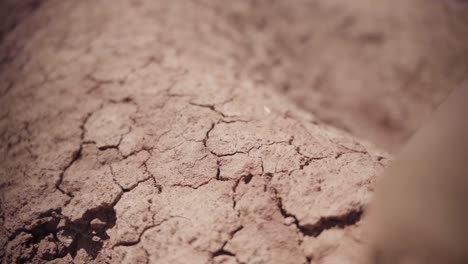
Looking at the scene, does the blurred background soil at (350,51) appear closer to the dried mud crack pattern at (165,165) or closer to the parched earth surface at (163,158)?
the parched earth surface at (163,158)

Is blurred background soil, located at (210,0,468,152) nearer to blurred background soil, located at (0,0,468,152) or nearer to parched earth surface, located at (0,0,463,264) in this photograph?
blurred background soil, located at (0,0,468,152)

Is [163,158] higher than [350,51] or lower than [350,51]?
lower

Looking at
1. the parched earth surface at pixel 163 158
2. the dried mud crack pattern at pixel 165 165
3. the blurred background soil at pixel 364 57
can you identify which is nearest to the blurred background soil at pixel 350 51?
the blurred background soil at pixel 364 57

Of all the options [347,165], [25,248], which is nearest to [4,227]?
[25,248]

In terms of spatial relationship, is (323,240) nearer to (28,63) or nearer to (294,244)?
(294,244)

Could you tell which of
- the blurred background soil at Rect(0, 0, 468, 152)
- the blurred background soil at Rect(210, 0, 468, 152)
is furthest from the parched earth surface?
the blurred background soil at Rect(210, 0, 468, 152)

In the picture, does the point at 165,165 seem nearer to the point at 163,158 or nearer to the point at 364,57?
the point at 163,158

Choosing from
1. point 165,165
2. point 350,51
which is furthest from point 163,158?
point 350,51
